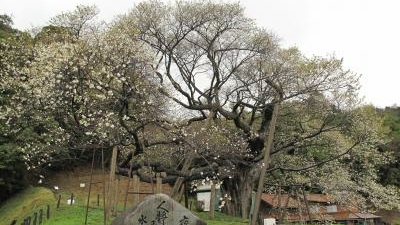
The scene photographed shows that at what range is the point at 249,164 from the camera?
24391 mm

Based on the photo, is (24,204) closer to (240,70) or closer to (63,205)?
(63,205)

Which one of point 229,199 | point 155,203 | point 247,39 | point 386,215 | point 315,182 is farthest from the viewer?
point 386,215

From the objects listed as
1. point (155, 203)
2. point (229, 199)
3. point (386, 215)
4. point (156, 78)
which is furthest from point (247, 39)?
point (386, 215)

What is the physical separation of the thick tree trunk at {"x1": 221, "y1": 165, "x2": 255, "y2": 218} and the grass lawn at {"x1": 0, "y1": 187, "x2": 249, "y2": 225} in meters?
0.86

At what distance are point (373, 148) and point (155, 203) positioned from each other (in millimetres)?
19358

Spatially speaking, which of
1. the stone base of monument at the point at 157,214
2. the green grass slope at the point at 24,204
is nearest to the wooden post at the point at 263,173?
the stone base of monument at the point at 157,214

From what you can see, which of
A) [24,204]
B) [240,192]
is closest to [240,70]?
[240,192]

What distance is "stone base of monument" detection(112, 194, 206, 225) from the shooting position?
435 inches

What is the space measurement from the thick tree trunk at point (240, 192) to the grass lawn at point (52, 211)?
2.82ft

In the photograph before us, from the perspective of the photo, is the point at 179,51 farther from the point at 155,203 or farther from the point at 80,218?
the point at 155,203

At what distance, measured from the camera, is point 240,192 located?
82.2 feet

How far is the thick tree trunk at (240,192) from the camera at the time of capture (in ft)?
81.4

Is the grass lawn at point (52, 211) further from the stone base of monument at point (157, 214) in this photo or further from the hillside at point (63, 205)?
the stone base of monument at point (157, 214)

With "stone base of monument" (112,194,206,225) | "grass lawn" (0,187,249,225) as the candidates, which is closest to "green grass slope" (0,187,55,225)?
"grass lawn" (0,187,249,225)
